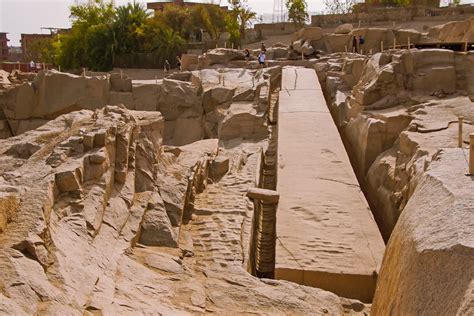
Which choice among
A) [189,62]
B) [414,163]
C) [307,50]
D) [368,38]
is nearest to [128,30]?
[189,62]

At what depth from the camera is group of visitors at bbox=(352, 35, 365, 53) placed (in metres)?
19.0

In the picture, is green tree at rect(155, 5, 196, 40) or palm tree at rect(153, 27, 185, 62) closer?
palm tree at rect(153, 27, 185, 62)

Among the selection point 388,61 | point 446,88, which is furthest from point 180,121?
point 446,88

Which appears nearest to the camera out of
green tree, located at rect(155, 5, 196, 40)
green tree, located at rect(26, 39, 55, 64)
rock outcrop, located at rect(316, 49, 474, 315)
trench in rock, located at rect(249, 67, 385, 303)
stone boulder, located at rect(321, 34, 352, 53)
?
rock outcrop, located at rect(316, 49, 474, 315)

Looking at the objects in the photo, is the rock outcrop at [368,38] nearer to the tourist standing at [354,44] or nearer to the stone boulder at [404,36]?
the stone boulder at [404,36]

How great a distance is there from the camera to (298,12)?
31.2m

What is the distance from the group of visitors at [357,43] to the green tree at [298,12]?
11.9 metres

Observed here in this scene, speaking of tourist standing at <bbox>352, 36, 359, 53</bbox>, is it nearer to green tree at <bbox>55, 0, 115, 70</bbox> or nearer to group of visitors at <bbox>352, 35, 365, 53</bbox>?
group of visitors at <bbox>352, 35, 365, 53</bbox>

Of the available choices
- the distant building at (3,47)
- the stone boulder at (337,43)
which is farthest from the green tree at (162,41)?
the distant building at (3,47)

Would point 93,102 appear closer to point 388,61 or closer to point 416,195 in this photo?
point 388,61

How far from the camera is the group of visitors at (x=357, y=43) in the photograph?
747 inches

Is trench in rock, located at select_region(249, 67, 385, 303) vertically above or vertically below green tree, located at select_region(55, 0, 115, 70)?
below

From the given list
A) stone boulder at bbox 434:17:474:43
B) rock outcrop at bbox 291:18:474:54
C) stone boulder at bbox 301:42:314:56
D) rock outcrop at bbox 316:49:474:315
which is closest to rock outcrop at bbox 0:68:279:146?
rock outcrop at bbox 316:49:474:315

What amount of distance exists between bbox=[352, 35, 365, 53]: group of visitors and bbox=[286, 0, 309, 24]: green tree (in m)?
11.9
